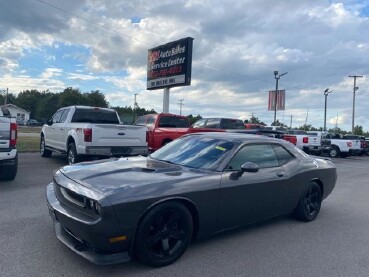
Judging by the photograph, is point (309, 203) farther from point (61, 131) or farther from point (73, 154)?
point (61, 131)

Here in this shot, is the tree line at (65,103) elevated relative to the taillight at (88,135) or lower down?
elevated

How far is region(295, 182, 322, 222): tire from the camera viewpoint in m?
5.89

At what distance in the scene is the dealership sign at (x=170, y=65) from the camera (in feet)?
74.0

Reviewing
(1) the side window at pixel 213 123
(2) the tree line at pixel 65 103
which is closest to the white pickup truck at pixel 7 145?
(1) the side window at pixel 213 123

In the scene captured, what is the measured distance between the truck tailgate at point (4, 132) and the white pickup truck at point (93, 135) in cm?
240

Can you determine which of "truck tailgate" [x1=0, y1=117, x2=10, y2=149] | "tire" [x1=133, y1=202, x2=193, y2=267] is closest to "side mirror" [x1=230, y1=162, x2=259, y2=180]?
"tire" [x1=133, y1=202, x2=193, y2=267]

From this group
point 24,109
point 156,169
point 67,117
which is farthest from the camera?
point 24,109

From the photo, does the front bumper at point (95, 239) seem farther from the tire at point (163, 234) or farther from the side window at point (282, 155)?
the side window at point (282, 155)

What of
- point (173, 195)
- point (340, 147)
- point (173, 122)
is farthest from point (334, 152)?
point (173, 195)

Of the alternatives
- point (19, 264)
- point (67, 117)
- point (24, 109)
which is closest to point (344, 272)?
point (19, 264)

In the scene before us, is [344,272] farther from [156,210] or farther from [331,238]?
[156,210]

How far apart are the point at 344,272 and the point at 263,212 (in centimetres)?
139

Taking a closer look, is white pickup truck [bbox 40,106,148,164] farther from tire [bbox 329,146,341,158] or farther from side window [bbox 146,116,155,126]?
tire [bbox 329,146,341,158]

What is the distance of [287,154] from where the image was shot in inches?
231
